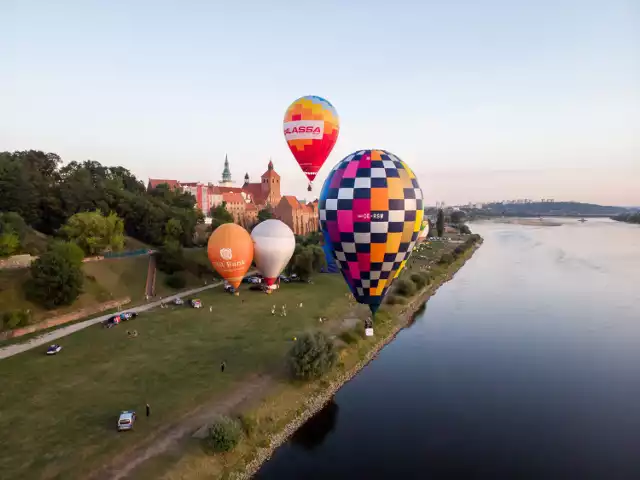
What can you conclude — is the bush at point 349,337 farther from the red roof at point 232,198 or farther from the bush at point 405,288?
the red roof at point 232,198

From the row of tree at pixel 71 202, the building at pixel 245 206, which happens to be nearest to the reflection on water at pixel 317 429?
the row of tree at pixel 71 202

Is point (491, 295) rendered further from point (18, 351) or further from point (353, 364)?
point (18, 351)

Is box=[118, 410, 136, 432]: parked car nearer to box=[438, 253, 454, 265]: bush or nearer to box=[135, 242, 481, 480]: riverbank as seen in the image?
box=[135, 242, 481, 480]: riverbank

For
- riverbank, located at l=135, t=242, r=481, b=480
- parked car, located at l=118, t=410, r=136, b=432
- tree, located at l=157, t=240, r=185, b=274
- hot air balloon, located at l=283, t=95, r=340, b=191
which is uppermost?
hot air balloon, located at l=283, t=95, r=340, b=191

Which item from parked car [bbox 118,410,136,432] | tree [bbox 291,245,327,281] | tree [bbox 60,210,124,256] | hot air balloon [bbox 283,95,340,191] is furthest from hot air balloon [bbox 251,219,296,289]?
parked car [bbox 118,410,136,432]

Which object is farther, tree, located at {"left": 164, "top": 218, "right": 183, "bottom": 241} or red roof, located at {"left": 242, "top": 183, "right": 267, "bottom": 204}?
red roof, located at {"left": 242, "top": 183, "right": 267, "bottom": 204}
